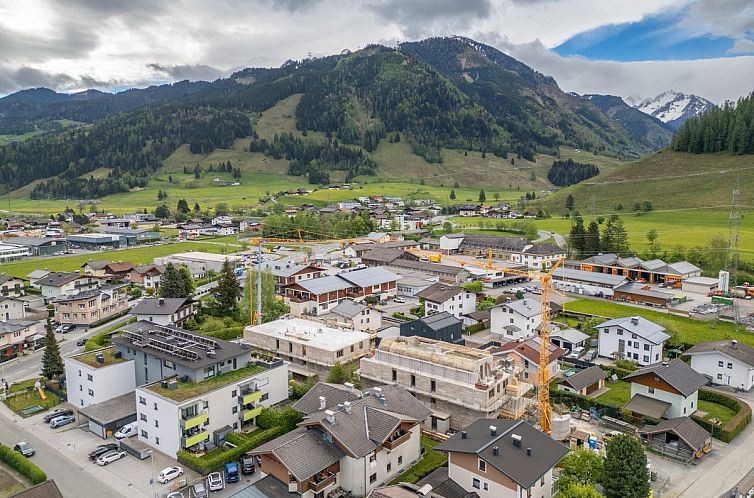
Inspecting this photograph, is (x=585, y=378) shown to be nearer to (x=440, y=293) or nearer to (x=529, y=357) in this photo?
(x=529, y=357)

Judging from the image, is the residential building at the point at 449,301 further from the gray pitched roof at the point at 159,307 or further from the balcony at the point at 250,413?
the balcony at the point at 250,413

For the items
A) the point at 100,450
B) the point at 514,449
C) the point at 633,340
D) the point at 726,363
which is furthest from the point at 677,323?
the point at 100,450

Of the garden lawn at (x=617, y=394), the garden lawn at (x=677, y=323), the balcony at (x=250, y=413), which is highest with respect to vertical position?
the garden lawn at (x=677, y=323)

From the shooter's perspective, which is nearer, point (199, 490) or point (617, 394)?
point (199, 490)

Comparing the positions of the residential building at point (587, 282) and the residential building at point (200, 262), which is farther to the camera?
the residential building at point (200, 262)

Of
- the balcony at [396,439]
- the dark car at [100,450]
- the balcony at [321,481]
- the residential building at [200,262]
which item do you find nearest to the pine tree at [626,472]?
the balcony at [396,439]
